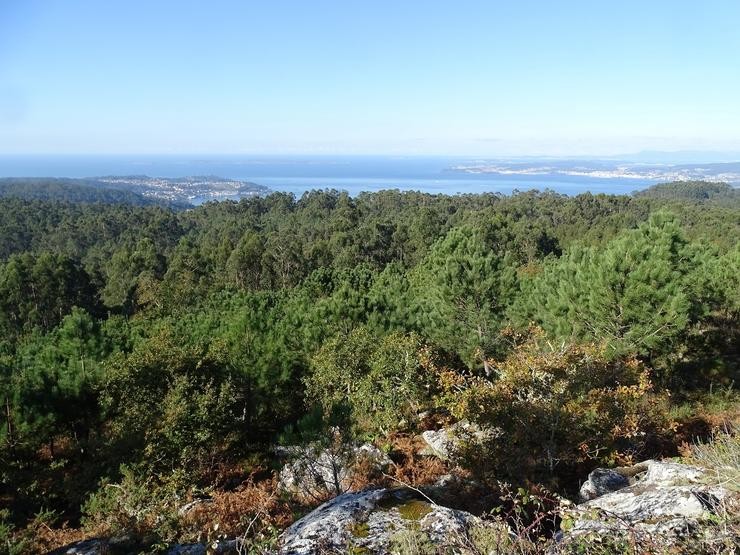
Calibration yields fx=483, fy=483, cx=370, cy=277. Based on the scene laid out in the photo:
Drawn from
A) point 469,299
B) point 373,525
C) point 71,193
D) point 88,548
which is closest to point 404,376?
point 469,299

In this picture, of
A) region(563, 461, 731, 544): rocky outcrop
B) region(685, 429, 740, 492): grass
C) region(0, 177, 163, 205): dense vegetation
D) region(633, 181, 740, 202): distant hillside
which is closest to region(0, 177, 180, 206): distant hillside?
region(0, 177, 163, 205): dense vegetation

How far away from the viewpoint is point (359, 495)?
4.04 meters

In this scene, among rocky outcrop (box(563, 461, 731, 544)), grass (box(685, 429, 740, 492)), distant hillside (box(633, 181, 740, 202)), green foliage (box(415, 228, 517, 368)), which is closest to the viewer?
rocky outcrop (box(563, 461, 731, 544))

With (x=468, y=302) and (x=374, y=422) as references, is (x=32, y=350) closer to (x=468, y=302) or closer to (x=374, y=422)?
(x=374, y=422)

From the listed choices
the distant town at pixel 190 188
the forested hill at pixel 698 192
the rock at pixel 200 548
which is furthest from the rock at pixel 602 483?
the distant town at pixel 190 188

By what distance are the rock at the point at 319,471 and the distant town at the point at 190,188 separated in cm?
14154

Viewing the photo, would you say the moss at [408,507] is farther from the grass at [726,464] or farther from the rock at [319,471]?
the rock at [319,471]

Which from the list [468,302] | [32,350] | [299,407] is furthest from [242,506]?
[32,350]

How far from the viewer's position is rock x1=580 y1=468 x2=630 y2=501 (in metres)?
4.68

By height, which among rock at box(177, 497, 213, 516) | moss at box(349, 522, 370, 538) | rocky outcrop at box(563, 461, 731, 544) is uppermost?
rocky outcrop at box(563, 461, 731, 544)

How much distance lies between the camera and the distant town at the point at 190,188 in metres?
152

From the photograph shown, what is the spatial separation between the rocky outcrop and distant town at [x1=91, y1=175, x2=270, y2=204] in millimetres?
144481

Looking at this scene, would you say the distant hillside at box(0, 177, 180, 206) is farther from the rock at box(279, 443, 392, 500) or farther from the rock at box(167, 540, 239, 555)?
the rock at box(167, 540, 239, 555)

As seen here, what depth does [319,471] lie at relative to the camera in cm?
630
